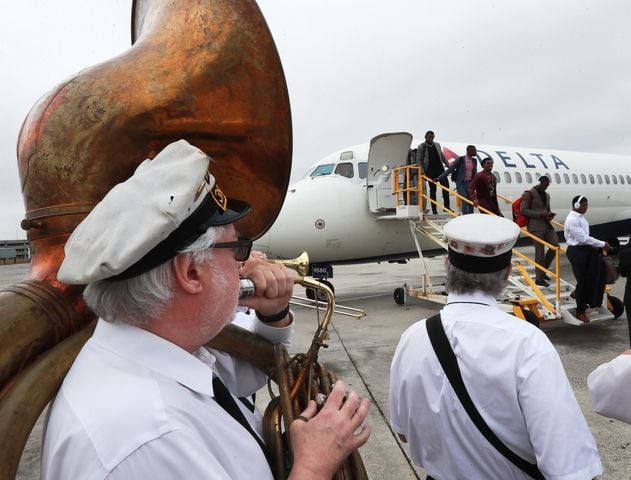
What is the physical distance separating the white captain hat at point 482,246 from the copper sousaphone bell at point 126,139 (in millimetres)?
802

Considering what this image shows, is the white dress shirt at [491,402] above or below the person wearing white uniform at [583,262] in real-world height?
above

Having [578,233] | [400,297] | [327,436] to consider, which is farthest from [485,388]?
[400,297]

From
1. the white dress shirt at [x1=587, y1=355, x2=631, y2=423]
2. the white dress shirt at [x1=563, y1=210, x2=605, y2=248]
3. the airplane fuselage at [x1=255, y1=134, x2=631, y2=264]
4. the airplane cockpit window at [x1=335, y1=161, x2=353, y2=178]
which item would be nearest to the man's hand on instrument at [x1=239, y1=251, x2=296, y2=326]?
the white dress shirt at [x1=587, y1=355, x2=631, y2=423]

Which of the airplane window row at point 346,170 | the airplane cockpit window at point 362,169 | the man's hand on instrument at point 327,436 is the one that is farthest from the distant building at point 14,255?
the man's hand on instrument at point 327,436

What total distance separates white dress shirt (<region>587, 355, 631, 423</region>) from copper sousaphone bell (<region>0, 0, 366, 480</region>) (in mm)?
1183

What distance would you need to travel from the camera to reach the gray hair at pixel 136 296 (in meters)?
0.99

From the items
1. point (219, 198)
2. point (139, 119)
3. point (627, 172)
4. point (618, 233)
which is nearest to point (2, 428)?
point (219, 198)

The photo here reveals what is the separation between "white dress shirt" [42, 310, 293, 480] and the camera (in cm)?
80

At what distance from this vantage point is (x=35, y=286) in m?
1.11

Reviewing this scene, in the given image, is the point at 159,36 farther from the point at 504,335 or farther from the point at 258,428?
the point at 504,335

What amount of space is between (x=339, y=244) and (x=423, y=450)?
692 cm

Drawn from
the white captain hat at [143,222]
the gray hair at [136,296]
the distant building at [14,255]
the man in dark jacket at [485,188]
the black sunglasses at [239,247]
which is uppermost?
the white captain hat at [143,222]

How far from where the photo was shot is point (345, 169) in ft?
30.7

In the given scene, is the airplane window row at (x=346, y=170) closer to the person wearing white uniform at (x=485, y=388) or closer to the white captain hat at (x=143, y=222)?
the person wearing white uniform at (x=485, y=388)
